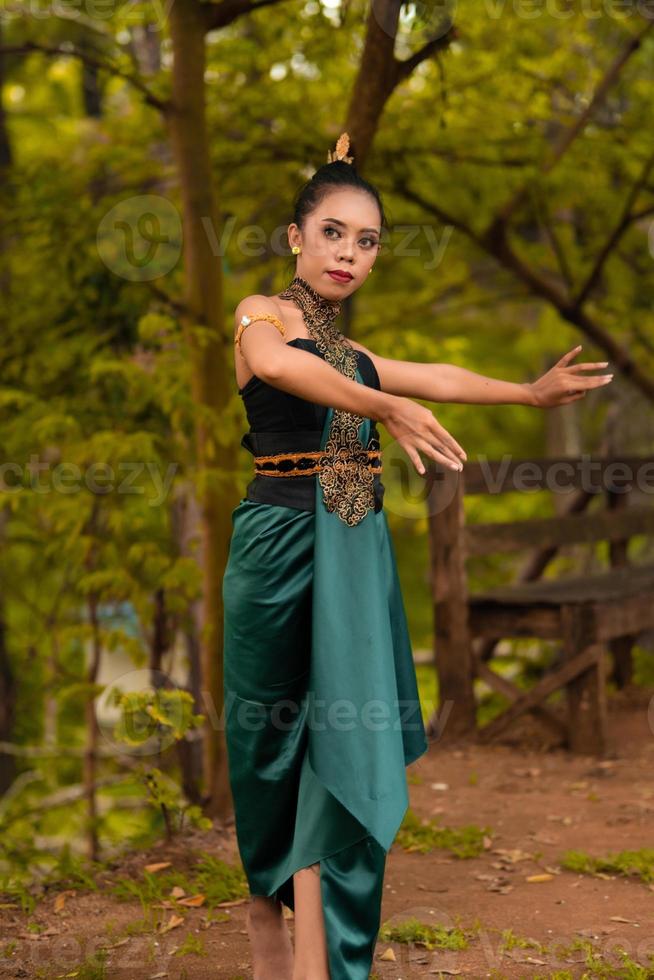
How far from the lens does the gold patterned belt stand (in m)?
3.06

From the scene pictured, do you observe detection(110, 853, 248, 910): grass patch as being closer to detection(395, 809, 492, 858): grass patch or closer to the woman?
detection(395, 809, 492, 858): grass patch

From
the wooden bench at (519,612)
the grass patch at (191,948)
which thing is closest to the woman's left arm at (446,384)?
the grass patch at (191,948)

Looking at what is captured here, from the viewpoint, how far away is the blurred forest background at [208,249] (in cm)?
557

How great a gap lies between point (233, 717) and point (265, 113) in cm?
478

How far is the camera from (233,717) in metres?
3.16

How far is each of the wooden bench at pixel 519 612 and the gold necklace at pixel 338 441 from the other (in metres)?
3.38

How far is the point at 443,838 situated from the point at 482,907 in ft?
2.77

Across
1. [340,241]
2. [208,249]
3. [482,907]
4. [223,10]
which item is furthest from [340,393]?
[223,10]

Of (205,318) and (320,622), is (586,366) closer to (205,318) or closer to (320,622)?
(320,622)

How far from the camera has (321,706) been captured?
2939 millimetres

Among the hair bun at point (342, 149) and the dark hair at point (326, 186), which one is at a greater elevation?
the hair bun at point (342, 149)

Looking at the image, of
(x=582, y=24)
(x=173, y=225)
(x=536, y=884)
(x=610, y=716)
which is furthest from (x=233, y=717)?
(x=582, y=24)

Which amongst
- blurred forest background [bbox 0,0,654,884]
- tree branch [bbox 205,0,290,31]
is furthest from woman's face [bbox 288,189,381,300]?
tree branch [bbox 205,0,290,31]

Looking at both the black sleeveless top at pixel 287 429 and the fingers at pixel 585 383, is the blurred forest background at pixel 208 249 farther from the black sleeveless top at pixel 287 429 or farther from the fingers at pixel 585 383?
the fingers at pixel 585 383
